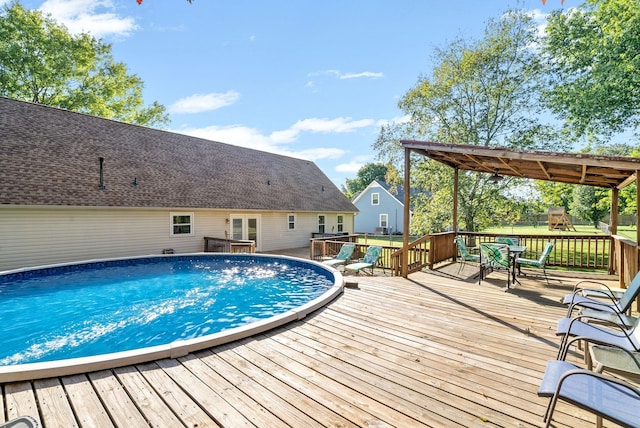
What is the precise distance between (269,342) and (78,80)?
83.4ft

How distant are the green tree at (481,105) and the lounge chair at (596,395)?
1482cm

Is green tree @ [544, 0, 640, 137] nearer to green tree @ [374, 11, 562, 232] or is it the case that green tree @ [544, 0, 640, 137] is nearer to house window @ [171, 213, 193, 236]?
green tree @ [374, 11, 562, 232]

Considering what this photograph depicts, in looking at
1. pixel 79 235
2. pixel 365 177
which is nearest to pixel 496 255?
pixel 79 235

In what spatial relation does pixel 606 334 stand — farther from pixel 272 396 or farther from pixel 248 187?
pixel 248 187

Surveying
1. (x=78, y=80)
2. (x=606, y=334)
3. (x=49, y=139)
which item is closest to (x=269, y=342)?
(x=606, y=334)

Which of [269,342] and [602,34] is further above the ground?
[602,34]

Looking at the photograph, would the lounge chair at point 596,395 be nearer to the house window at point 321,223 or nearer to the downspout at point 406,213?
the downspout at point 406,213

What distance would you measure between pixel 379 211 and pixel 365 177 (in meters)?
22.5

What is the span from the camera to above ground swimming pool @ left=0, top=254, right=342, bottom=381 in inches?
153

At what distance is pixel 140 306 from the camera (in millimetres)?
6980

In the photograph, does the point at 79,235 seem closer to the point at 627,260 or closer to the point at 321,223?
the point at 321,223

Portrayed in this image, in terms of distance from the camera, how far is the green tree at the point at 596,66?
11219 millimetres

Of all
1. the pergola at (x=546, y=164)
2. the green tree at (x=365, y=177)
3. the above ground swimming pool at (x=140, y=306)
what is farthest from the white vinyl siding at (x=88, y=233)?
the green tree at (x=365, y=177)

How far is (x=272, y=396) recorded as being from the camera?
2.64 metres
